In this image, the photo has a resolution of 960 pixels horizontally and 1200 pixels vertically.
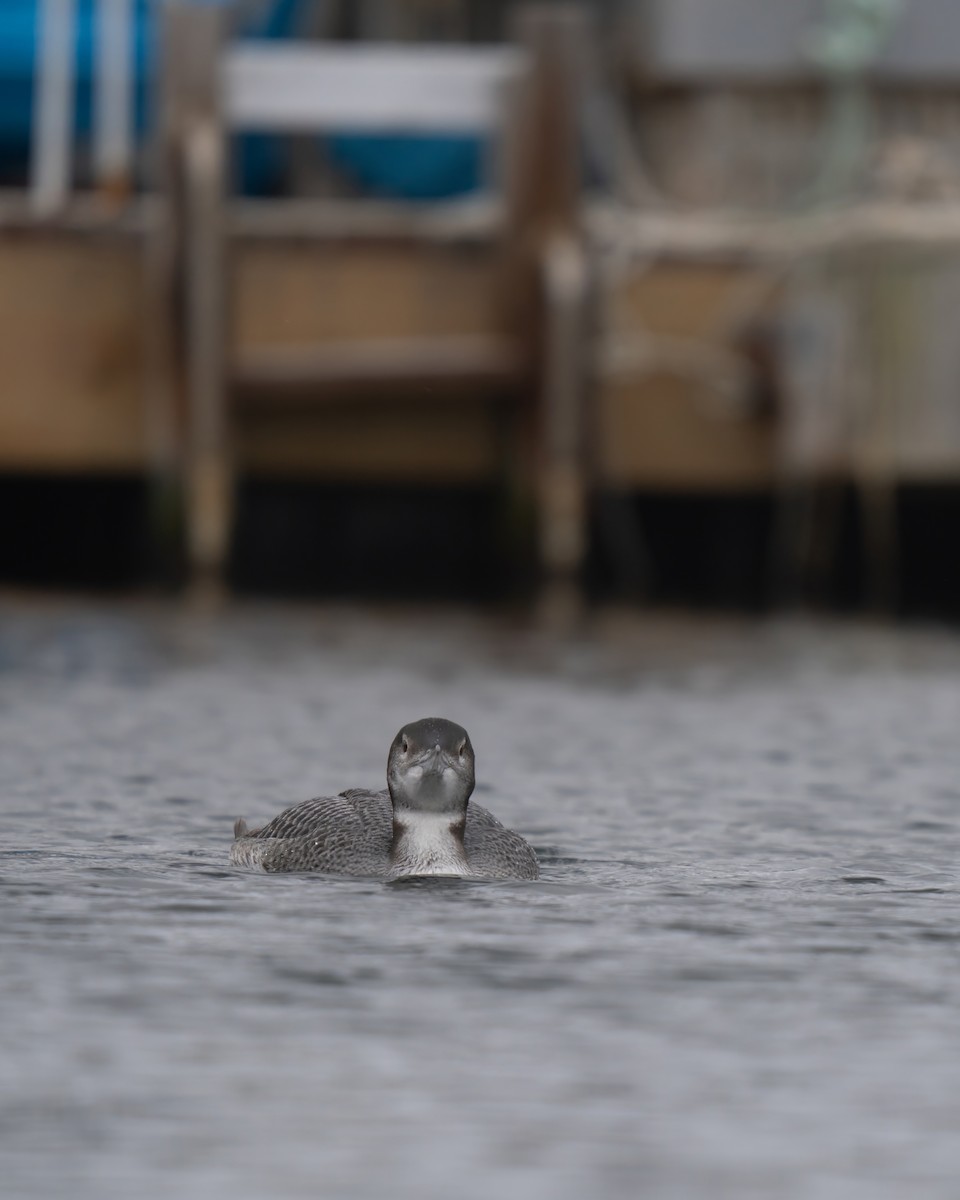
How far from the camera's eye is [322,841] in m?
8.05

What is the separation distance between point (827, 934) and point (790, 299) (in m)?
10.1

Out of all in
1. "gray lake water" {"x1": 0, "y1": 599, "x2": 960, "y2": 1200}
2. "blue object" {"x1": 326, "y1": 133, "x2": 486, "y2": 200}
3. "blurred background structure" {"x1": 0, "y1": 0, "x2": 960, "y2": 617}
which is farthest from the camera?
"blue object" {"x1": 326, "y1": 133, "x2": 486, "y2": 200}

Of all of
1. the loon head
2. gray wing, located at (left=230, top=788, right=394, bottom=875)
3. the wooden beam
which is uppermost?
the wooden beam

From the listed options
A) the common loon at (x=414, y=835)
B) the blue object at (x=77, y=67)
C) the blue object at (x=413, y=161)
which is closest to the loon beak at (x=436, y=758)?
the common loon at (x=414, y=835)

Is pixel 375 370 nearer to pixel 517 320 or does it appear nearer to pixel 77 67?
pixel 517 320

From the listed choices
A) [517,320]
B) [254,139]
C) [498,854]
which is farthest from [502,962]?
[254,139]

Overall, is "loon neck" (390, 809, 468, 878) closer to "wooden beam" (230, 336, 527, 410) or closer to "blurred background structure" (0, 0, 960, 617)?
"blurred background structure" (0, 0, 960, 617)

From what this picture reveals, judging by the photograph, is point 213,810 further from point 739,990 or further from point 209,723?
point 739,990

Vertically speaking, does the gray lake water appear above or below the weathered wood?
below

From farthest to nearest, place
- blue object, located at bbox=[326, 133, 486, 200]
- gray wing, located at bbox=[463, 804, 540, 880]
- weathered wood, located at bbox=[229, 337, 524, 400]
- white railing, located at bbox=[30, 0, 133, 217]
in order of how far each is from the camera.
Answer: blue object, located at bbox=[326, 133, 486, 200], white railing, located at bbox=[30, 0, 133, 217], weathered wood, located at bbox=[229, 337, 524, 400], gray wing, located at bbox=[463, 804, 540, 880]

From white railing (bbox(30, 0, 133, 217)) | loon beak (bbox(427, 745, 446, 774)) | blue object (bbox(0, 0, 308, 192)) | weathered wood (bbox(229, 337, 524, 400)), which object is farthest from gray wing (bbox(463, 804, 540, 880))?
blue object (bbox(0, 0, 308, 192))

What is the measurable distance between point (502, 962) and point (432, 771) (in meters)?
1.40

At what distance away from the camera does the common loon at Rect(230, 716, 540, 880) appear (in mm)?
7867

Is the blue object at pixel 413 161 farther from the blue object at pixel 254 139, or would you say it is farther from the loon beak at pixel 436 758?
the loon beak at pixel 436 758
